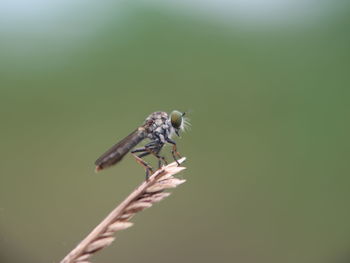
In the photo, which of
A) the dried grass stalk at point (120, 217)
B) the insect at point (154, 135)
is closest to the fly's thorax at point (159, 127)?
the insect at point (154, 135)

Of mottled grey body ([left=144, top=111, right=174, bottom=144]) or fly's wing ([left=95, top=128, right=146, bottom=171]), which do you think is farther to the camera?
mottled grey body ([left=144, top=111, right=174, bottom=144])

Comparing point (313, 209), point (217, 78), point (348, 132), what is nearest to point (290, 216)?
point (313, 209)

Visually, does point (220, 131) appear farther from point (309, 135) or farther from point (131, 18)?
point (131, 18)

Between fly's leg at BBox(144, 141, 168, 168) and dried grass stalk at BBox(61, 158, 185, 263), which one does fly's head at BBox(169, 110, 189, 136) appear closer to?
fly's leg at BBox(144, 141, 168, 168)

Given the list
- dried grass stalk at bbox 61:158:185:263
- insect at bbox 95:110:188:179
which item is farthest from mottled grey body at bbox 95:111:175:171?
dried grass stalk at bbox 61:158:185:263

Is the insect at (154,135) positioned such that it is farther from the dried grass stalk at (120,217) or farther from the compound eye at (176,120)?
the dried grass stalk at (120,217)

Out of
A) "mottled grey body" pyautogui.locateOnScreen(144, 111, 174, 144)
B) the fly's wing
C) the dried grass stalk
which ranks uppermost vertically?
"mottled grey body" pyautogui.locateOnScreen(144, 111, 174, 144)

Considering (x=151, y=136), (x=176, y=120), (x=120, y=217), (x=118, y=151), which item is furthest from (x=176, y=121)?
(x=120, y=217)
